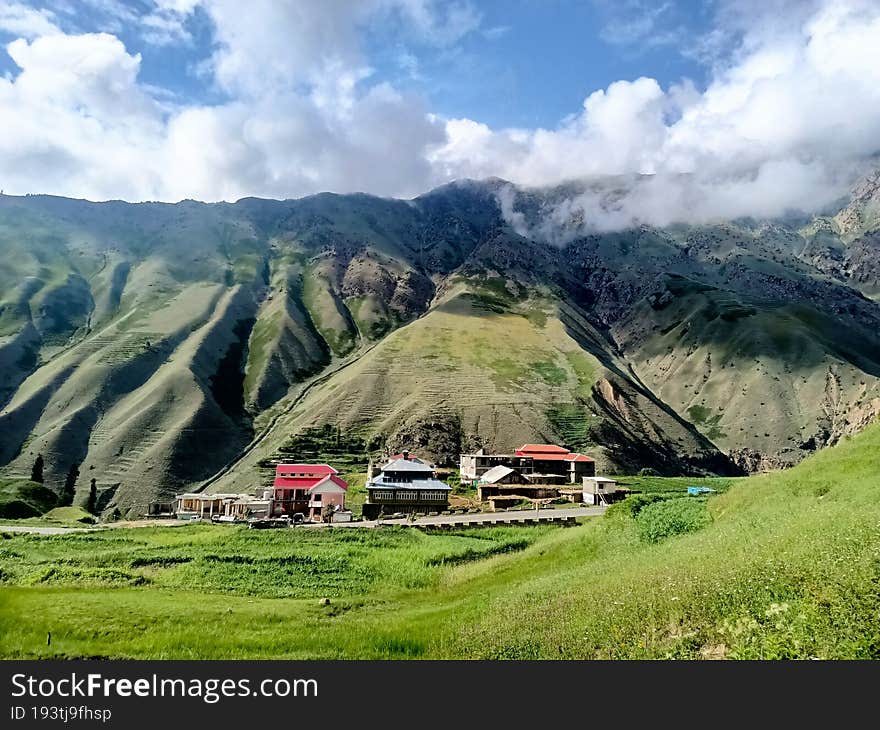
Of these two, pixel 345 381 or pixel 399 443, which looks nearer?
pixel 399 443

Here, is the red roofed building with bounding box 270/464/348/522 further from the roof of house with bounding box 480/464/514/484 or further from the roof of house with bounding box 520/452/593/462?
the roof of house with bounding box 520/452/593/462

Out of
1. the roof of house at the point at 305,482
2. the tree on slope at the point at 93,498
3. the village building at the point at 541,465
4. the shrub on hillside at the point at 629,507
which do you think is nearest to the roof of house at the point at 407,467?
the roof of house at the point at 305,482

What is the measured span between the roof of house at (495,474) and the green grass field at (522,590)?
49.6 m

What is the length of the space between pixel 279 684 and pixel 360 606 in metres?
16.8

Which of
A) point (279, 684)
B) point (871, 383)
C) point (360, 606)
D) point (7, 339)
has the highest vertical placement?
point (7, 339)

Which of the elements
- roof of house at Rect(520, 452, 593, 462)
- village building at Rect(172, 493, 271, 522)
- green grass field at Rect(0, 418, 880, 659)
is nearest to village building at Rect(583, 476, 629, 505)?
roof of house at Rect(520, 452, 593, 462)

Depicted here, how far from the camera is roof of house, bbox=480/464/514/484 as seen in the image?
9467 cm

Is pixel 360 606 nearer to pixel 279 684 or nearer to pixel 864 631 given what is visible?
pixel 279 684

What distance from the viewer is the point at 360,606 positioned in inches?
1102

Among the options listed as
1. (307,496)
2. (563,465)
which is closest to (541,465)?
(563,465)

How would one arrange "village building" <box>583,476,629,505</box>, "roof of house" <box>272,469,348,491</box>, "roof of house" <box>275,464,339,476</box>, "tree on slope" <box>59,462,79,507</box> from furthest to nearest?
"tree on slope" <box>59,462,79,507</box>, "roof of house" <box>275,464,339,476</box>, "roof of house" <box>272,469,348,491</box>, "village building" <box>583,476,629,505</box>

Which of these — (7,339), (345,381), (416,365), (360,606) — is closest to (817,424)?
(416,365)

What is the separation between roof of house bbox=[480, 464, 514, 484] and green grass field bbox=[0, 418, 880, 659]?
49.6 metres

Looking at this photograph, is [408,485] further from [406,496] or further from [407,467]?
[407,467]
